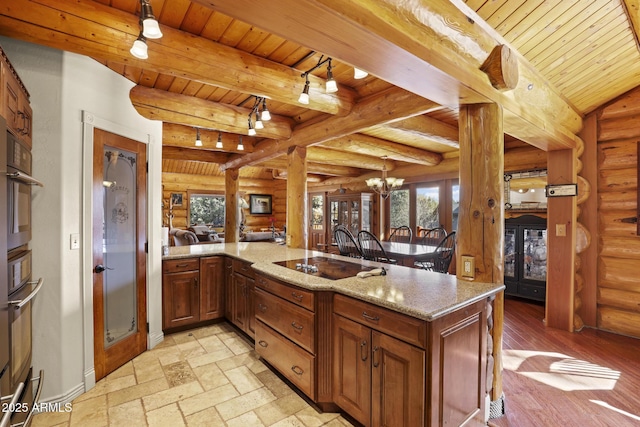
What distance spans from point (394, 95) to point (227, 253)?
2.51 m

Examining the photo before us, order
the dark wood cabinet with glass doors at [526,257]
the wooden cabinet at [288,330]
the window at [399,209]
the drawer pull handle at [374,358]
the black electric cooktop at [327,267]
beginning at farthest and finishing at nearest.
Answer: the window at [399,209], the dark wood cabinet with glass doors at [526,257], the black electric cooktop at [327,267], the wooden cabinet at [288,330], the drawer pull handle at [374,358]

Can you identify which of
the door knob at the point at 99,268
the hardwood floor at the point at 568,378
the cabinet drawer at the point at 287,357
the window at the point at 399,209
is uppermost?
the window at the point at 399,209

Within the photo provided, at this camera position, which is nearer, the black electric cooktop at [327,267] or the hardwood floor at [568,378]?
the hardwood floor at [568,378]

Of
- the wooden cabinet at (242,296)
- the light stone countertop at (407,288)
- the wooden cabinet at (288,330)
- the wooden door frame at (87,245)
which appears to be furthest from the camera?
the wooden cabinet at (242,296)

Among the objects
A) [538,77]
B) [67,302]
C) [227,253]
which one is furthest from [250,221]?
[538,77]

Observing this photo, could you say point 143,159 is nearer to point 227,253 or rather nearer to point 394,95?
point 227,253

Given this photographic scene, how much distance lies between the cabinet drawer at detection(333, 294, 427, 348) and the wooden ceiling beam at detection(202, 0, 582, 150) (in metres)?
1.35

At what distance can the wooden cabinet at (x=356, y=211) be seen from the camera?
7.38 meters

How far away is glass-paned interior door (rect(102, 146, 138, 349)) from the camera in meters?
2.53

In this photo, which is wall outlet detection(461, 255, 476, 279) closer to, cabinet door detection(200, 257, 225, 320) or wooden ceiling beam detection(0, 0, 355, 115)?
wooden ceiling beam detection(0, 0, 355, 115)

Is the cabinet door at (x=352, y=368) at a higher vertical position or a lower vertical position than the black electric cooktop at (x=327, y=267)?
lower

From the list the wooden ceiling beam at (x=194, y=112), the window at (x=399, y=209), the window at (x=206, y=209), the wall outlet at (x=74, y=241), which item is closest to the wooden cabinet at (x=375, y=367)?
the wall outlet at (x=74, y=241)

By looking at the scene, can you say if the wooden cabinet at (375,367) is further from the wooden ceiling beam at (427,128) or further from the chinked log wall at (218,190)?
the chinked log wall at (218,190)

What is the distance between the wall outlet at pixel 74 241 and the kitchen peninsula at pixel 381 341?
1359 mm
